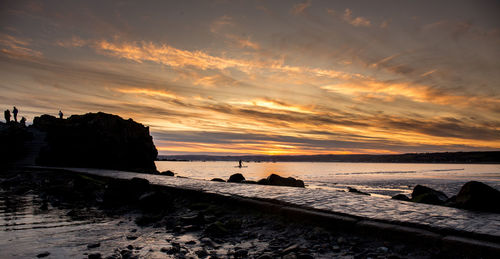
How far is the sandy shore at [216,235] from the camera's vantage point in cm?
396

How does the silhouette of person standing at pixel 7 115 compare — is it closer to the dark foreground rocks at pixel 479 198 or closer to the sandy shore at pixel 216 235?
the sandy shore at pixel 216 235

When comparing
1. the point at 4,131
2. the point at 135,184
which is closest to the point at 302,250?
the point at 135,184

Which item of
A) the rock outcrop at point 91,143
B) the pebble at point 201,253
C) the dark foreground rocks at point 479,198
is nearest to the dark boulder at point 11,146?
the rock outcrop at point 91,143

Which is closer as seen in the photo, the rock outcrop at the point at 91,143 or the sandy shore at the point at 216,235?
the sandy shore at the point at 216,235

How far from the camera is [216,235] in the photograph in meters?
5.05

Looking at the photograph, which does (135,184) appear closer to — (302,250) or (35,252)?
(35,252)

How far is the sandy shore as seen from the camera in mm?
3961

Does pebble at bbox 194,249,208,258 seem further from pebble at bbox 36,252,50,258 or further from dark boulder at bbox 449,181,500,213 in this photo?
dark boulder at bbox 449,181,500,213

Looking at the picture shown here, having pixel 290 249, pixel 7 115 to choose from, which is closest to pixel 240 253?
pixel 290 249

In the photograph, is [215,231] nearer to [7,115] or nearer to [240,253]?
[240,253]

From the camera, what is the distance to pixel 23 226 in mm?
5633

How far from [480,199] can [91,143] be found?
1058 inches

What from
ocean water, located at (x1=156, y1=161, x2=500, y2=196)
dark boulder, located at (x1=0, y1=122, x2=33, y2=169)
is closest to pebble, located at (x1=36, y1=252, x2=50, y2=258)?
ocean water, located at (x1=156, y1=161, x2=500, y2=196)

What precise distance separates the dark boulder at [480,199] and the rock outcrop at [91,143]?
74.8 ft
